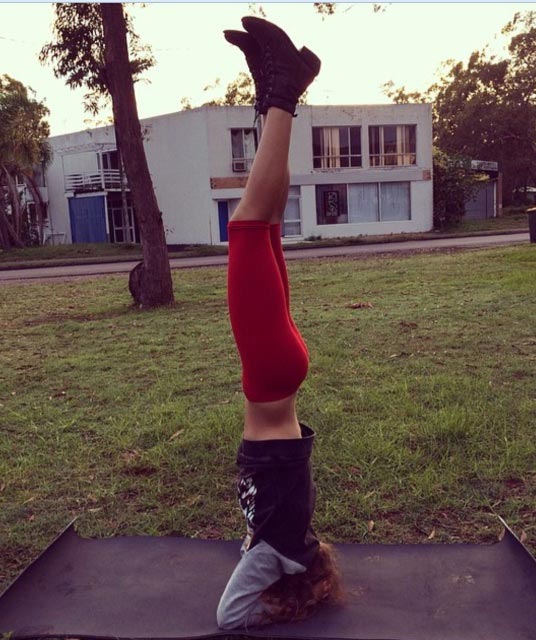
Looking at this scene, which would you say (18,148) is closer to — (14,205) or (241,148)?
(14,205)

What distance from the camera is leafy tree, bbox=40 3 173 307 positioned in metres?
10.0

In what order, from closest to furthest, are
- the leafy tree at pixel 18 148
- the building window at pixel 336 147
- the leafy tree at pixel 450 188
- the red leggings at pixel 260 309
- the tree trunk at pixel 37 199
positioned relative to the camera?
the red leggings at pixel 260 309, the leafy tree at pixel 18 148, the building window at pixel 336 147, the leafy tree at pixel 450 188, the tree trunk at pixel 37 199

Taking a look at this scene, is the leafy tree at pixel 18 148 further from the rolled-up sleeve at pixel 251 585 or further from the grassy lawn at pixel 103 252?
the rolled-up sleeve at pixel 251 585

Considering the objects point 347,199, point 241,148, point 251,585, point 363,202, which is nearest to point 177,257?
point 241,148

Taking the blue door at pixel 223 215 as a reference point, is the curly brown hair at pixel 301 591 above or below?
below

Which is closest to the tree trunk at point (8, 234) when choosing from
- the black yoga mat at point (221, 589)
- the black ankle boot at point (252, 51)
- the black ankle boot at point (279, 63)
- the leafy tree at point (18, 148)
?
the leafy tree at point (18, 148)

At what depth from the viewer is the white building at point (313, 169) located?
29422 millimetres

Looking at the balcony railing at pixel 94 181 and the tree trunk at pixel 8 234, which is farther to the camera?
the balcony railing at pixel 94 181

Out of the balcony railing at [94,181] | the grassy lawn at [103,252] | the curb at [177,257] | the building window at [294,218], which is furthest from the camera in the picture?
the balcony railing at [94,181]

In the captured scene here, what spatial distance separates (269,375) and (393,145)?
31.6 meters

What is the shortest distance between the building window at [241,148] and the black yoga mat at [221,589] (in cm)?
2750

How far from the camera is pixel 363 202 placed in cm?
3206

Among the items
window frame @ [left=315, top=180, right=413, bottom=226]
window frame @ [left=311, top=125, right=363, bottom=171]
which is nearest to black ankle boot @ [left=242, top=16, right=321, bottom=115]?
window frame @ [left=315, top=180, right=413, bottom=226]

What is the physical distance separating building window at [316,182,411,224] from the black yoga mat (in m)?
28.9
